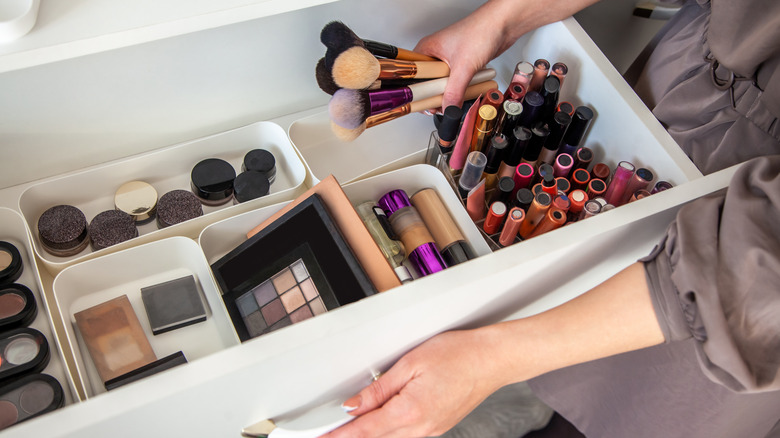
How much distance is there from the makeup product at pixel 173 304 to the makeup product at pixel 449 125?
14.1 inches

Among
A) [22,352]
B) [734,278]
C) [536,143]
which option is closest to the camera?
[734,278]

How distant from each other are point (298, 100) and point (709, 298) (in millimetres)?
598

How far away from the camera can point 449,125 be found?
77cm

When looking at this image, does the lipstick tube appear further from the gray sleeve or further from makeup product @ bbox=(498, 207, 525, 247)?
the gray sleeve

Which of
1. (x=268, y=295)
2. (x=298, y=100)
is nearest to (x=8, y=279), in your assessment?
(x=268, y=295)

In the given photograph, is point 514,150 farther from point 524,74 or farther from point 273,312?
point 273,312

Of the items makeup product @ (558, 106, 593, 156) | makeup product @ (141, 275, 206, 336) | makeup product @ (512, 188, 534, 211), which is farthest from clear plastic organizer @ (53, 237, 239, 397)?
makeup product @ (558, 106, 593, 156)

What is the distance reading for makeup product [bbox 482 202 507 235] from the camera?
0.77m

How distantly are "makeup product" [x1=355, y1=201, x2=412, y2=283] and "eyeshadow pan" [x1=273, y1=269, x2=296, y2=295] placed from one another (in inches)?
4.3

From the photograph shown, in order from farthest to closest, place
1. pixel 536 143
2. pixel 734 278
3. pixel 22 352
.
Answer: pixel 536 143 < pixel 22 352 < pixel 734 278

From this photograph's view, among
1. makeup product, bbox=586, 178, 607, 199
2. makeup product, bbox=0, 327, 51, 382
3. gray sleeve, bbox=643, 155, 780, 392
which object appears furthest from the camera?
makeup product, bbox=586, 178, 607, 199

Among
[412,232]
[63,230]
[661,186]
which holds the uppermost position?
[63,230]

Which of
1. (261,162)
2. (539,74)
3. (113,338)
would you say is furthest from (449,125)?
(113,338)

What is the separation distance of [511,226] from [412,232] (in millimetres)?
121
